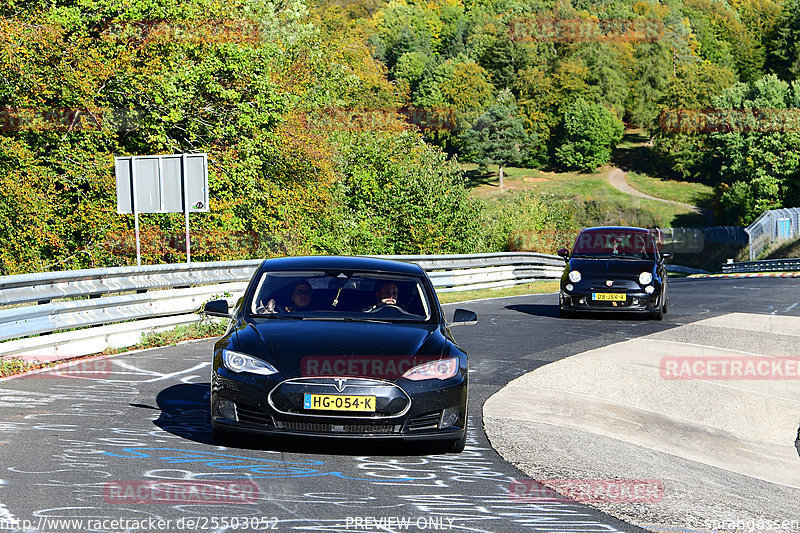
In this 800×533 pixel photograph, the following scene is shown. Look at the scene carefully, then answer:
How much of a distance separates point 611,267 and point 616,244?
1.01 m

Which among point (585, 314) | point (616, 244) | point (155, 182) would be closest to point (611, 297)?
point (585, 314)

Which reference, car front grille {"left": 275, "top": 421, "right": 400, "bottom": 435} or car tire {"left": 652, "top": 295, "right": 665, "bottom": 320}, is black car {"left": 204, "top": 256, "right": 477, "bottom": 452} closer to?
car front grille {"left": 275, "top": 421, "right": 400, "bottom": 435}

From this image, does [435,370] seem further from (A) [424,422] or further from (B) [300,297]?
(B) [300,297]

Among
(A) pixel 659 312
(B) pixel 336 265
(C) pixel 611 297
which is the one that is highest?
(B) pixel 336 265

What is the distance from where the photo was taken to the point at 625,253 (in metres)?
18.6

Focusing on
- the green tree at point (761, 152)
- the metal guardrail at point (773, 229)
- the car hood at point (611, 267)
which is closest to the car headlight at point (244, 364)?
the car hood at point (611, 267)

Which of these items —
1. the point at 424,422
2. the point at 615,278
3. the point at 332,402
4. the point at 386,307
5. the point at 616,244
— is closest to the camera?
the point at 332,402

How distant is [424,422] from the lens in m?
6.59

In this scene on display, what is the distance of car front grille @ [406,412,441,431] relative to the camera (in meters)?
6.54

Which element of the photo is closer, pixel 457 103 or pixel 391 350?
pixel 391 350

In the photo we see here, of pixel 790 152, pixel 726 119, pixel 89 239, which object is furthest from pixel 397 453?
pixel 726 119

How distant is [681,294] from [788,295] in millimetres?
2553

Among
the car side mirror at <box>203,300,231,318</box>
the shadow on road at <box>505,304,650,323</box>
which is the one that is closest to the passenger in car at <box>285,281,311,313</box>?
the car side mirror at <box>203,300,231,318</box>

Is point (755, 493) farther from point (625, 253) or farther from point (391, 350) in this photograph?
point (625, 253)
